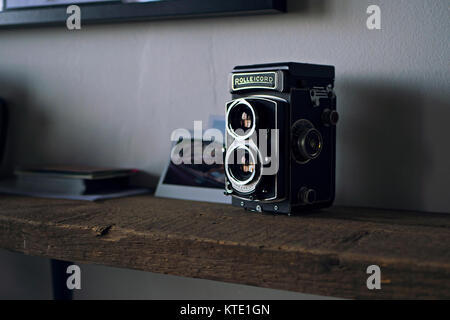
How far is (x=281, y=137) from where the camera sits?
2.98 feet

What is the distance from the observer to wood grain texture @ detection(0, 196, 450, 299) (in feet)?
2.16

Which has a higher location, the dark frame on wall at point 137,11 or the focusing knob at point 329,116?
the dark frame on wall at point 137,11

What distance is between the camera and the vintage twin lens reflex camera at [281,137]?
2.98ft

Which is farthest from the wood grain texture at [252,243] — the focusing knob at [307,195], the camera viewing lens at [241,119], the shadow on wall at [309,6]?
the shadow on wall at [309,6]

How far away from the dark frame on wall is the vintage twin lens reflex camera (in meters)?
0.19

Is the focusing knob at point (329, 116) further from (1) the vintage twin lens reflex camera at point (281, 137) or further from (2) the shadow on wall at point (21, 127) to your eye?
(2) the shadow on wall at point (21, 127)

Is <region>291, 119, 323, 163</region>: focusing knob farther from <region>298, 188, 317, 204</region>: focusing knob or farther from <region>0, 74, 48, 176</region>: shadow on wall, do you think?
<region>0, 74, 48, 176</region>: shadow on wall

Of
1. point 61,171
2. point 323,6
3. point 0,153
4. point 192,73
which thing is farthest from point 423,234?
point 0,153

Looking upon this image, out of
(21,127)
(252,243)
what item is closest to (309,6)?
(252,243)

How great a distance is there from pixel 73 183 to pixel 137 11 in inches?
15.1

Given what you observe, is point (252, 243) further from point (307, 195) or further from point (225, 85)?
point (225, 85)

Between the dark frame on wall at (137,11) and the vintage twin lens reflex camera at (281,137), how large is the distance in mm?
190

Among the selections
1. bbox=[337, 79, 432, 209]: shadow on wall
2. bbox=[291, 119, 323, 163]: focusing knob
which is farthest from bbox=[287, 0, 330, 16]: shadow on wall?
bbox=[291, 119, 323, 163]: focusing knob

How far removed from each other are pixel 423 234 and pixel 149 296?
0.71 metres
